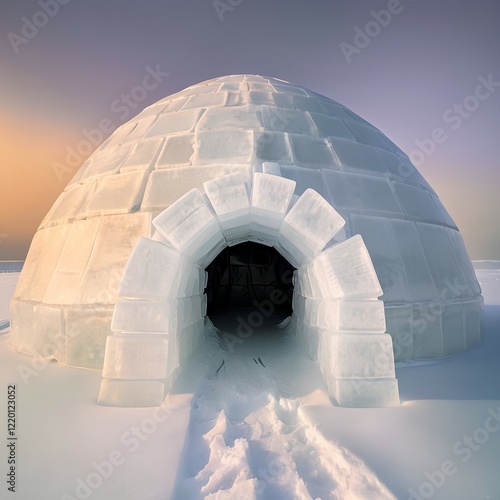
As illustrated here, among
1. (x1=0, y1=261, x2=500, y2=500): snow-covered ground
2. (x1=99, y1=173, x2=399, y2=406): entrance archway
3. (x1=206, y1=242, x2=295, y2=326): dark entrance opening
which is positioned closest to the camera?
(x1=0, y1=261, x2=500, y2=500): snow-covered ground

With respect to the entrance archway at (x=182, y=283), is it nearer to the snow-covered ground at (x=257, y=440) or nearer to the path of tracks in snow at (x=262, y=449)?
the snow-covered ground at (x=257, y=440)

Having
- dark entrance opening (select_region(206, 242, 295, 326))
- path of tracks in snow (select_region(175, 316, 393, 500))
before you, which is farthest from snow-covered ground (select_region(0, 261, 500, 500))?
dark entrance opening (select_region(206, 242, 295, 326))

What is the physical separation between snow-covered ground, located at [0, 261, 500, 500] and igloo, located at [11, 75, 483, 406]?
25cm

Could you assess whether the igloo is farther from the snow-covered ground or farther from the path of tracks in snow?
the path of tracks in snow

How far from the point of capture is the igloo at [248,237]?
2.73 metres

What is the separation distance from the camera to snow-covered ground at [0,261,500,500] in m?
1.83

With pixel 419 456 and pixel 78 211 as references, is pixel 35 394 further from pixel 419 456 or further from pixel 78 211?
pixel 419 456

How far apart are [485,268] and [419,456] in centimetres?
2845

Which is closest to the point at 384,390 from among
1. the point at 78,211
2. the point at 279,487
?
the point at 279,487

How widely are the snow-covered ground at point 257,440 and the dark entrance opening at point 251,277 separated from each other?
4685mm

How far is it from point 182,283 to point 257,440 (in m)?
1.48

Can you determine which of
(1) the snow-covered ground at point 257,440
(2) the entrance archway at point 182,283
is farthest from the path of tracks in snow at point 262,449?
(2) the entrance archway at point 182,283

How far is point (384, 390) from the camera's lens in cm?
268

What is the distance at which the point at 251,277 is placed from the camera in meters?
8.20
